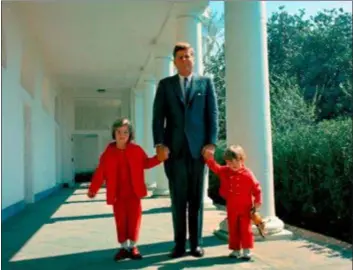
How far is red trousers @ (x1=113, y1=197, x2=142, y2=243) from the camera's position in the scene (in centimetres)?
404

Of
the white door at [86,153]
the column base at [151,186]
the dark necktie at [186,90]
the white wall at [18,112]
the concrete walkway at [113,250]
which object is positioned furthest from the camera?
the white door at [86,153]

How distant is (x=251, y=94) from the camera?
5020 millimetres

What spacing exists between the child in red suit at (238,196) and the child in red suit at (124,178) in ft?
1.98

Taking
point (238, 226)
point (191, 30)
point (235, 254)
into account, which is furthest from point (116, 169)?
point (191, 30)

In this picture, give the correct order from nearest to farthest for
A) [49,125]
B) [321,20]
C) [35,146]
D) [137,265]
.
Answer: [137,265] → [35,146] → [49,125] → [321,20]

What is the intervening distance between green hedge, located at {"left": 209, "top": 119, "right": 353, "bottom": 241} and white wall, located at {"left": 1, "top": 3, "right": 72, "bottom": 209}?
183 inches

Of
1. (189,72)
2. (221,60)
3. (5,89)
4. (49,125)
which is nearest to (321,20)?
(221,60)

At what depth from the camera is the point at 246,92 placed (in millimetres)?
5027

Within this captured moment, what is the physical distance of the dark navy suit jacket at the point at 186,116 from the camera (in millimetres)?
3914

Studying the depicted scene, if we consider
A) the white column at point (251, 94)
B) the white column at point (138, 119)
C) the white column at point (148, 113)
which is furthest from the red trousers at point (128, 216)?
the white column at point (138, 119)

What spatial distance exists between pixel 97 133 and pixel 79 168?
90.5 inches

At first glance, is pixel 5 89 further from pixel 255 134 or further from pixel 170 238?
pixel 255 134

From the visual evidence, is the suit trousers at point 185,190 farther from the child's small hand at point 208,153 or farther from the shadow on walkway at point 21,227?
the shadow on walkway at point 21,227

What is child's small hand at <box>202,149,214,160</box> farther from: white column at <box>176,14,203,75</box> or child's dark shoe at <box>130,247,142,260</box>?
white column at <box>176,14,203,75</box>
